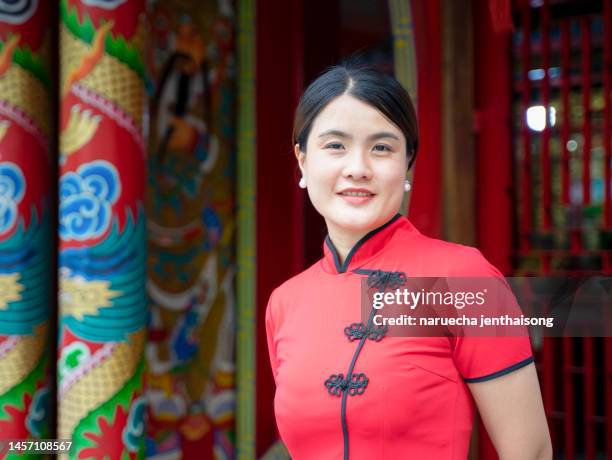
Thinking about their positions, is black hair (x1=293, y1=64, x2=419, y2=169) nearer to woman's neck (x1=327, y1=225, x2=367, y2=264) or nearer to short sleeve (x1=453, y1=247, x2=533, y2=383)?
woman's neck (x1=327, y1=225, x2=367, y2=264)

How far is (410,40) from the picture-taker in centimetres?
241

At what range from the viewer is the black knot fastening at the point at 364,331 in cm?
126

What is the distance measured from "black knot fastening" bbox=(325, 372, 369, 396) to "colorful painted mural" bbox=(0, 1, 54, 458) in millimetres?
1474

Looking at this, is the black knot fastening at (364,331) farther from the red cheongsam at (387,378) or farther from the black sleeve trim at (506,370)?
the black sleeve trim at (506,370)

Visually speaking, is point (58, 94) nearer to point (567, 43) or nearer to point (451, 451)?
point (567, 43)

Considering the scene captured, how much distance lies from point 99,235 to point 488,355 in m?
1.43

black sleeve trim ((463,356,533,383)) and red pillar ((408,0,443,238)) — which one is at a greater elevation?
red pillar ((408,0,443,238))

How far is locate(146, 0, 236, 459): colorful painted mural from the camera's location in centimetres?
284

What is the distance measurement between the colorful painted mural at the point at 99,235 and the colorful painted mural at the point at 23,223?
16cm

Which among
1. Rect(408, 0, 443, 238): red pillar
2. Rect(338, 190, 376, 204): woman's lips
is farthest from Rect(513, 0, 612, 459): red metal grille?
Rect(338, 190, 376, 204): woman's lips

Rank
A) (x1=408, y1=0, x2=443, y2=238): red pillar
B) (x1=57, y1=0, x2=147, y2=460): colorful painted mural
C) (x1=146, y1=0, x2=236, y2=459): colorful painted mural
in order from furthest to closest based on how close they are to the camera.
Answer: (x1=146, y1=0, x2=236, y2=459): colorful painted mural → (x1=408, y1=0, x2=443, y2=238): red pillar → (x1=57, y1=0, x2=147, y2=460): colorful painted mural

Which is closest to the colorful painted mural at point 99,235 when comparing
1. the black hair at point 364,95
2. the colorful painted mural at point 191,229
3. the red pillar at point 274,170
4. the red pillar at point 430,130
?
the colorful painted mural at point 191,229

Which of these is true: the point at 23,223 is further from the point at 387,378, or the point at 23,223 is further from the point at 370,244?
the point at 387,378

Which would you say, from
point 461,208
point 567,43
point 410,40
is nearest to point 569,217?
point 461,208
